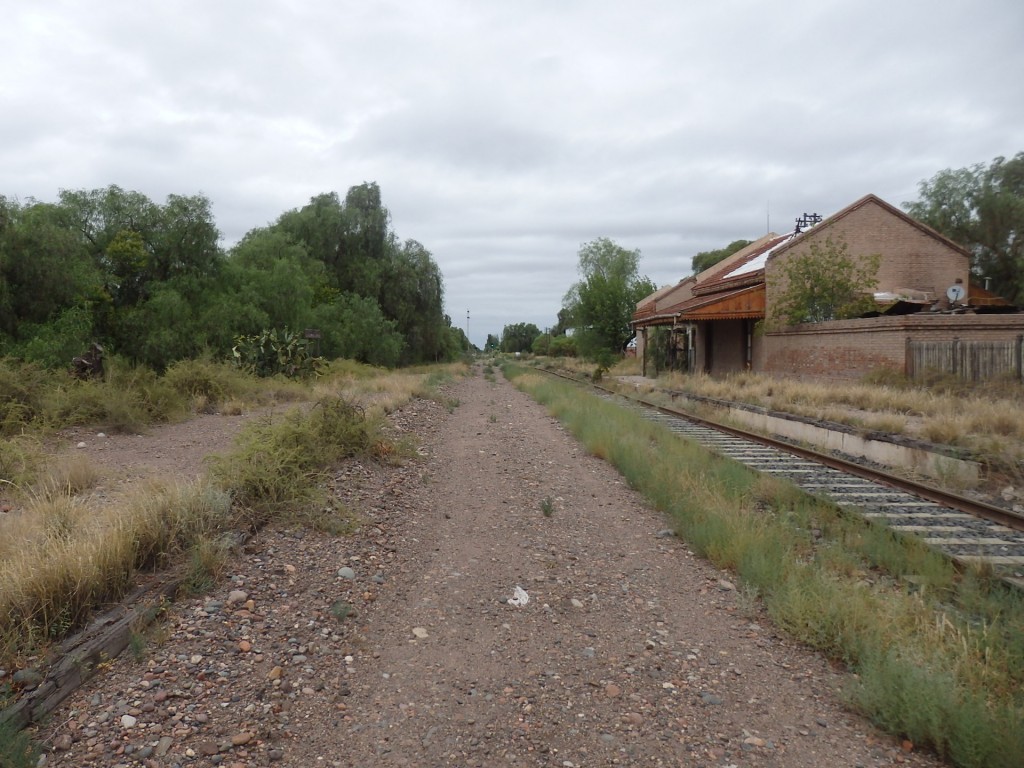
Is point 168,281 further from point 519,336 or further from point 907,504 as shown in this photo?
point 519,336

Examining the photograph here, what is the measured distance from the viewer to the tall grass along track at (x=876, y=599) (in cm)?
378

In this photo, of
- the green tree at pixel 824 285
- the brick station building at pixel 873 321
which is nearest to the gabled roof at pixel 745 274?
the brick station building at pixel 873 321

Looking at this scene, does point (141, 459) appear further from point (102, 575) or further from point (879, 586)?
point (879, 586)

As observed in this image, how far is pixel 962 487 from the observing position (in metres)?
10.3

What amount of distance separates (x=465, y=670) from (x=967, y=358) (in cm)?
A: 1958

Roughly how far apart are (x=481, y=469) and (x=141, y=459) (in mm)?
5184

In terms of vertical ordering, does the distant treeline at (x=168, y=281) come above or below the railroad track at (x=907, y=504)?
above

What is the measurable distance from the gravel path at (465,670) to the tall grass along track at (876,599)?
0.66 feet

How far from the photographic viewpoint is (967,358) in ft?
63.6

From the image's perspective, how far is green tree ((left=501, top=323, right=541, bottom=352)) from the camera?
542 ft

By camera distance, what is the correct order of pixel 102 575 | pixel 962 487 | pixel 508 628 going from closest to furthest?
pixel 102 575 → pixel 508 628 → pixel 962 487

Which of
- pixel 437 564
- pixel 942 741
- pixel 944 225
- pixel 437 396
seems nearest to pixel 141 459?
pixel 437 564

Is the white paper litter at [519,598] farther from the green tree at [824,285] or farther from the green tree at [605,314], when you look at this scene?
the green tree at [605,314]

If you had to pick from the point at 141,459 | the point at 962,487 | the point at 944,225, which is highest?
the point at 944,225
